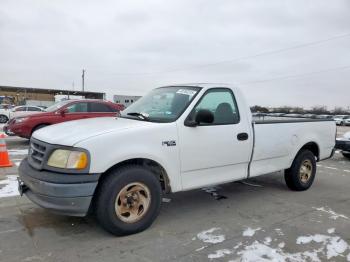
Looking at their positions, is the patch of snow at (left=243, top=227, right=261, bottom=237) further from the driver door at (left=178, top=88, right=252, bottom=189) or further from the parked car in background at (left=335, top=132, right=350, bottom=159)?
the parked car in background at (left=335, top=132, right=350, bottom=159)

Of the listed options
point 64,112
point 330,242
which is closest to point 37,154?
point 330,242

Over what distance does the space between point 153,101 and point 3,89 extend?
2661 inches

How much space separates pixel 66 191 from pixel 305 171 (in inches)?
175

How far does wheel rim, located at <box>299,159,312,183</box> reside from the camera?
6.28 m

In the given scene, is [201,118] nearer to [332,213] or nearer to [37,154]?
[37,154]

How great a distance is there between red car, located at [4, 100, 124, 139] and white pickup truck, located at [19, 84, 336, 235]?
21.2 ft

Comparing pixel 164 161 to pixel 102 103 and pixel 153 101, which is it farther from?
pixel 102 103

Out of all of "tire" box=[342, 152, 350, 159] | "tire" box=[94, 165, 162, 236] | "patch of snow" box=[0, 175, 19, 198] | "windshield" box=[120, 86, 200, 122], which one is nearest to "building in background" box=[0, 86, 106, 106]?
"tire" box=[342, 152, 350, 159]

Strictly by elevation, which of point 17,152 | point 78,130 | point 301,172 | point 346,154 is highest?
point 78,130

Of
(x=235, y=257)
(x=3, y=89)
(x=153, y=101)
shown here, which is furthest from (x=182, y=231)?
(x=3, y=89)

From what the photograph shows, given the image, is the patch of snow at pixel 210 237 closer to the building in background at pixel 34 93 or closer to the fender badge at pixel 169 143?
the fender badge at pixel 169 143

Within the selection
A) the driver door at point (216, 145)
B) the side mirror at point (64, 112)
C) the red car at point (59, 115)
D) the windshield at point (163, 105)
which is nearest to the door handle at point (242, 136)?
the driver door at point (216, 145)

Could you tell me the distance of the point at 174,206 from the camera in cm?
520

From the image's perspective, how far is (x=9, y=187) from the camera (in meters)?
5.95
